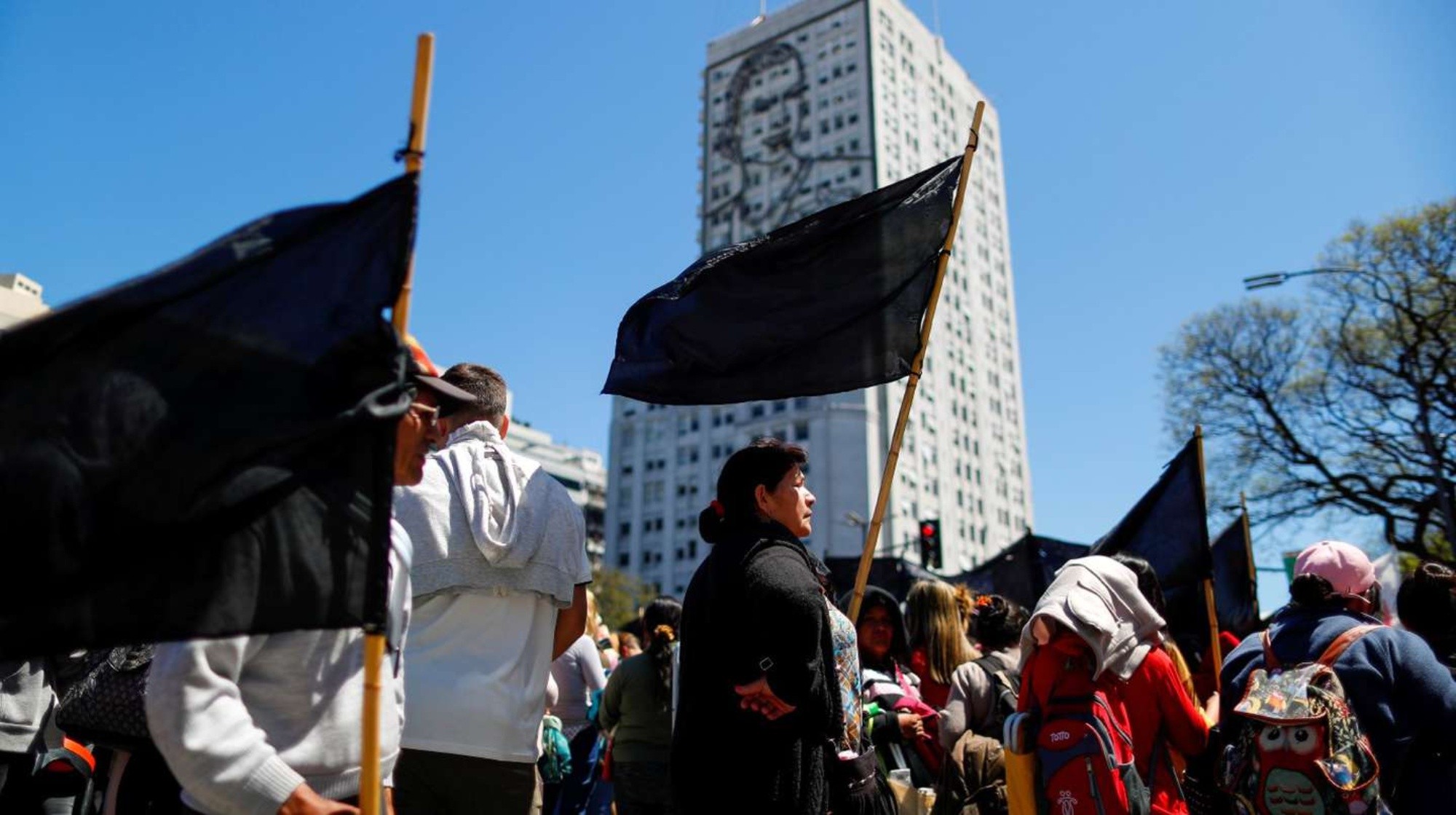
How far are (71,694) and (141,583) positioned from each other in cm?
106

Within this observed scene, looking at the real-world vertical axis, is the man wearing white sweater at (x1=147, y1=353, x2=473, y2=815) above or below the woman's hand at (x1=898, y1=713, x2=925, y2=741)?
above

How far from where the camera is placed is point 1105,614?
417 cm

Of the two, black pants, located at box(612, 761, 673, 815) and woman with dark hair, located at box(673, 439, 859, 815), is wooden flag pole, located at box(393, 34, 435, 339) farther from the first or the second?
black pants, located at box(612, 761, 673, 815)

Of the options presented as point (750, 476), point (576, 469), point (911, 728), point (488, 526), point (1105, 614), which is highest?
point (576, 469)

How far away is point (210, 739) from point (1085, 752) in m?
3.13

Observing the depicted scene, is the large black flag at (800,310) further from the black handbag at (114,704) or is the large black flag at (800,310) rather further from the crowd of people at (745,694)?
the black handbag at (114,704)

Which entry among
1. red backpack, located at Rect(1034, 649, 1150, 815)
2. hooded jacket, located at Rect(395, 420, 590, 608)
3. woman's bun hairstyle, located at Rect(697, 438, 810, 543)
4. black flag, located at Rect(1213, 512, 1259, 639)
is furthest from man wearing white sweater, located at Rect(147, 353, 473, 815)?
black flag, located at Rect(1213, 512, 1259, 639)

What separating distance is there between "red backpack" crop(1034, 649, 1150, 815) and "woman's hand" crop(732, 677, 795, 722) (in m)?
1.33

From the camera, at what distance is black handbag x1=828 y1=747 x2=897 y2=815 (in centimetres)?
376

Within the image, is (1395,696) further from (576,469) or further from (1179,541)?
(576,469)

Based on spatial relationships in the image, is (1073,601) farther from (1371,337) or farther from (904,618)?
(1371,337)

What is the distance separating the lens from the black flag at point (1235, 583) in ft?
27.7

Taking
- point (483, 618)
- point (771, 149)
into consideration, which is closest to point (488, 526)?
point (483, 618)

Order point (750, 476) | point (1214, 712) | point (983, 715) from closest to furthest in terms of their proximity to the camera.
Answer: point (750, 476)
point (1214, 712)
point (983, 715)
